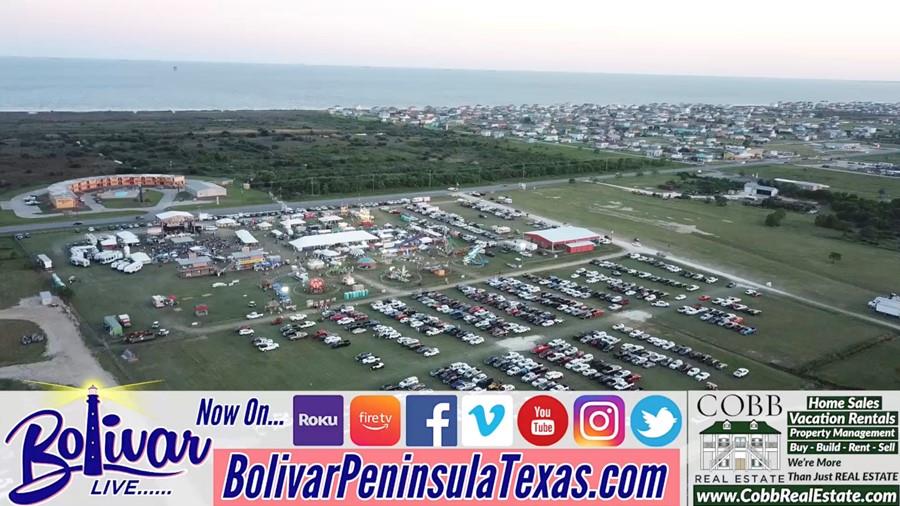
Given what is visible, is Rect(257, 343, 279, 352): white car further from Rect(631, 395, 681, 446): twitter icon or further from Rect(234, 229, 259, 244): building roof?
Rect(631, 395, 681, 446): twitter icon

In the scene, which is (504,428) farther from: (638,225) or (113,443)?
(638,225)

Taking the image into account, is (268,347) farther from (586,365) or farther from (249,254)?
(586,365)

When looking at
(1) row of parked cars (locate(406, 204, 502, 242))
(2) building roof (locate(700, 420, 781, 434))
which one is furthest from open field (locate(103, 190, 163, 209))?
(2) building roof (locate(700, 420, 781, 434))

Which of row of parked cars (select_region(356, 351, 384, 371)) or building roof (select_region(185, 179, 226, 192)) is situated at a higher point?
building roof (select_region(185, 179, 226, 192))

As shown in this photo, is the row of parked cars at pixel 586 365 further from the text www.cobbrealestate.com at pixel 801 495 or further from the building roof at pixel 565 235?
the building roof at pixel 565 235

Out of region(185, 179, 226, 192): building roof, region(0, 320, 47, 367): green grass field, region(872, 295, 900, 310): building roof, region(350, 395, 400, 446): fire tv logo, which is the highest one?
region(350, 395, 400, 446): fire tv logo
